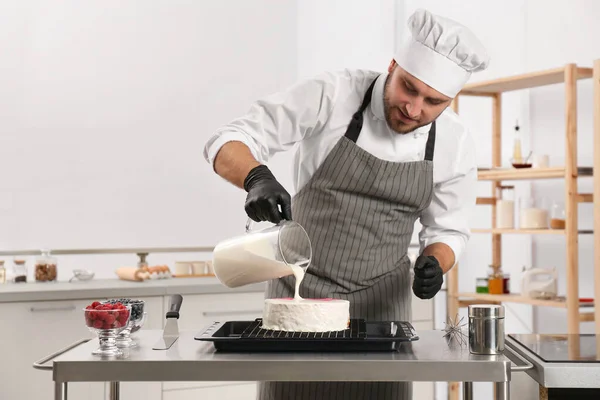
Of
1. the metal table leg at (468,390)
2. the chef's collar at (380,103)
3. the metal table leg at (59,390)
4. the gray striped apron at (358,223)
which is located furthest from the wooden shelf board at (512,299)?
the metal table leg at (59,390)

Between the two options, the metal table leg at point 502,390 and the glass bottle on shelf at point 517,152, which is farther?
the glass bottle on shelf at point 517,152

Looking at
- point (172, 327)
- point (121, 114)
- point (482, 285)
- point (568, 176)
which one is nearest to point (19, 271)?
point (121, 114)

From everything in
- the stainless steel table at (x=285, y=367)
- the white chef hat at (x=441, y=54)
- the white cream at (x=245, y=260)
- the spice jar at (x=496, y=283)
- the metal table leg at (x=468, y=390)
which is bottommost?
the metal table leg at (x=468, y=390)

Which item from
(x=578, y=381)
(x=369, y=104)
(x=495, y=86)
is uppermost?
(x=495, y=86)

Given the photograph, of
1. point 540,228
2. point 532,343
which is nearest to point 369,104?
point 532,343

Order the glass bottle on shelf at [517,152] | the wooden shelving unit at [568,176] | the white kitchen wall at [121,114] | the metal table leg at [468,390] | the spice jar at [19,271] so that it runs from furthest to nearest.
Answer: the glass bottle on shelf at [517,152]
the white kitchen wall at [121,114]
the spice jar at [19,271]
the wooden shelving unit at [568,176]
the metal table leg at [468,390]

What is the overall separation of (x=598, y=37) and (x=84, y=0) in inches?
97.0

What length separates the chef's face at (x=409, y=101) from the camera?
1877 millimetres

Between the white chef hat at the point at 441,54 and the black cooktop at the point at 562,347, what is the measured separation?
66 cm

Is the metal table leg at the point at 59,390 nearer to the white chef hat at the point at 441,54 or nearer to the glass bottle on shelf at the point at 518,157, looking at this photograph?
the white chef hat at the point at 441,54

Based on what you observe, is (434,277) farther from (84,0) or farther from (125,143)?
(84,0)

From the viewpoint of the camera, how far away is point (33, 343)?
299cm

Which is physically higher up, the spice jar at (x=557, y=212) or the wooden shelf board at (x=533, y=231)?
the spice jar at (x=557, y=212)

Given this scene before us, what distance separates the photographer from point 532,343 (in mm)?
1881
